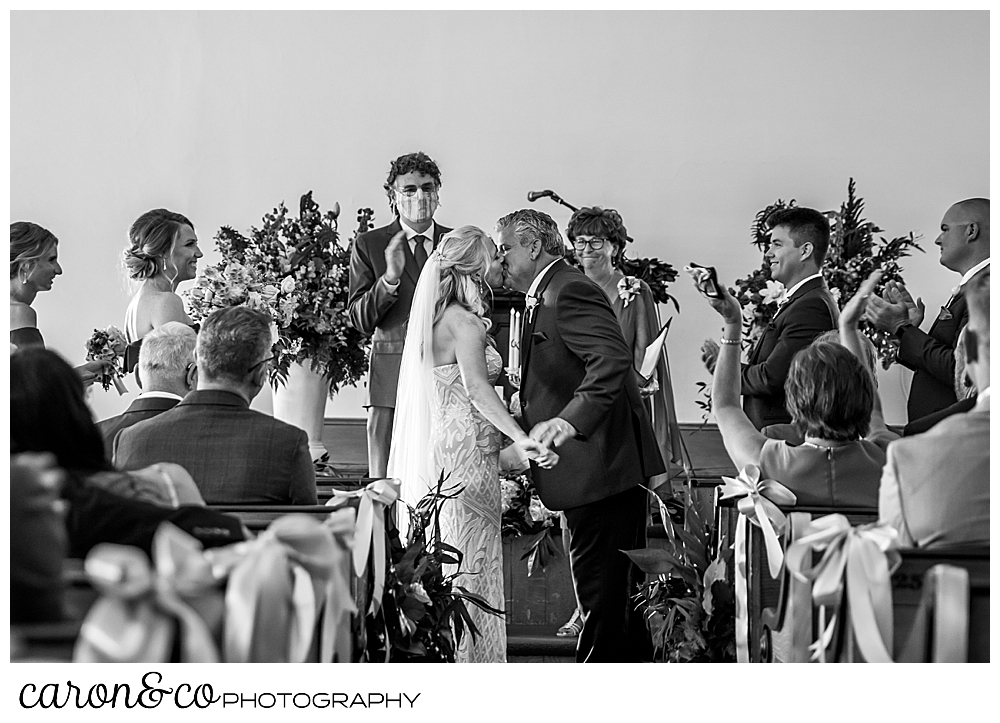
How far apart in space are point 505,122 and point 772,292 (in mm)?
1726

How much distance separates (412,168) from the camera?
5.82 meters

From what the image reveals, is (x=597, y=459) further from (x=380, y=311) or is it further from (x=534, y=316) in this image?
(x=380, y=311)

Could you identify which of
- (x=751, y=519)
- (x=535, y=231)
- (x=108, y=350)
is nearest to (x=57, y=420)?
(x=751, y=519)

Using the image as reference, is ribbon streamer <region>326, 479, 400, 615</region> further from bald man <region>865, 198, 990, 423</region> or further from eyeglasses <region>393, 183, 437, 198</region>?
bald man <region>865, 198, 990, 423</region>

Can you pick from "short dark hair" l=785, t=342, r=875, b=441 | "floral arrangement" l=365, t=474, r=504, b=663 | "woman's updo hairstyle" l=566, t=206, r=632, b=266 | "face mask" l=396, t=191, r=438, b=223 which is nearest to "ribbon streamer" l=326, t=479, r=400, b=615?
"floral arrangement" l=365, t=474, r=504, b=663

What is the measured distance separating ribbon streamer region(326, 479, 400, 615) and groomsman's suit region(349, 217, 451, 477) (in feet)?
5.55

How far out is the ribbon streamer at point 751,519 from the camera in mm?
3531

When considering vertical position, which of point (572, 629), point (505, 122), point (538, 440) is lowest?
point (572, 629)

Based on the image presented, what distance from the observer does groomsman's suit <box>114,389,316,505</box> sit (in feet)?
Result: 12.0

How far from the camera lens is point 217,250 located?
5816mm

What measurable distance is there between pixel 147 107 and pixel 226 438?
2.98 meters

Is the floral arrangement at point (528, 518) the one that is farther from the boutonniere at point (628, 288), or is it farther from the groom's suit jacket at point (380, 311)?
the boutonniere at point (628, 288)
